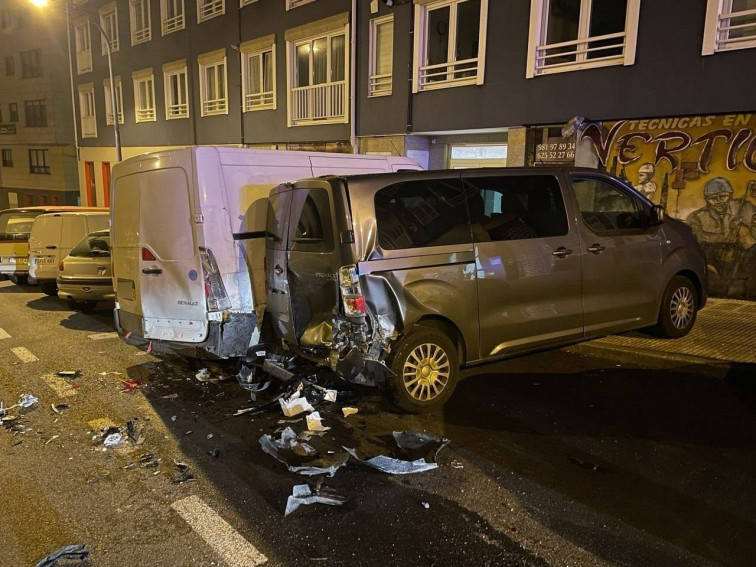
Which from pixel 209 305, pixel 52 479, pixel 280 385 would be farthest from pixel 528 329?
pixel 52 479

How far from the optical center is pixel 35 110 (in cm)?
3300

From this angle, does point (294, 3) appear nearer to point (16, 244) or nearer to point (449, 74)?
point (449, 74)

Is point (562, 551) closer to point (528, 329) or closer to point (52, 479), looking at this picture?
point (528, 329)

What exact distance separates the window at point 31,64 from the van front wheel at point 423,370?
36013 millimetres

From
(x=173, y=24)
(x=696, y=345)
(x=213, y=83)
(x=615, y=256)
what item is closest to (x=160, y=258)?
(x=615, y=256)

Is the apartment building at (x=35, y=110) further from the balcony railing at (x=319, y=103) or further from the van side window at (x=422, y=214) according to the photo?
the van side window at (x=422, y=214)

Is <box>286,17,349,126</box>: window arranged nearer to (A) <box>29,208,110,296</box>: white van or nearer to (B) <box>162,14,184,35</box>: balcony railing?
(B) <box>162,14,184,35</box>: balcony railing

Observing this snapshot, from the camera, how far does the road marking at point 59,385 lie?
18.6ft

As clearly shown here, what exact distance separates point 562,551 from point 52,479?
131 inches

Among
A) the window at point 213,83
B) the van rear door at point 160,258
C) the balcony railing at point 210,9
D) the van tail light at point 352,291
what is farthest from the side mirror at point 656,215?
the balcony railing at point 210,9

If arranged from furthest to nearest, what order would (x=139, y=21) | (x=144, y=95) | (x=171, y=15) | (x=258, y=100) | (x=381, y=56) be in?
(x=144, y=95) → (x=139, y=21) → (x=171, y=15) → (x=258, y=100) → (x=381, y=56)

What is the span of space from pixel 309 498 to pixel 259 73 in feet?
57.5

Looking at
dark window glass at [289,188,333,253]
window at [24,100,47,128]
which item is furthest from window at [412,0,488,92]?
window at [24,100,47,128]

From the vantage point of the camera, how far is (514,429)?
181 inches
